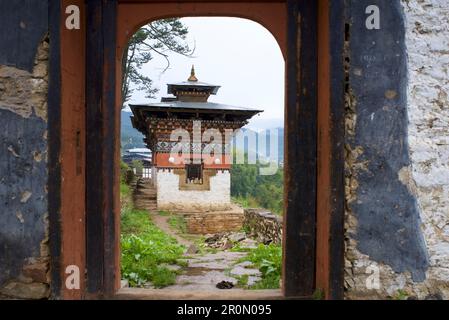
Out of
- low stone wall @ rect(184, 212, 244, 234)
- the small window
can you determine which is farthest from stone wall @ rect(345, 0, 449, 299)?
the small window

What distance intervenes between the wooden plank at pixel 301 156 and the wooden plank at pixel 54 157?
1513mm

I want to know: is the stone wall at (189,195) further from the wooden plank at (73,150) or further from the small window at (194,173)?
the wooden plank at (73,150)

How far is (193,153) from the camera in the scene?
18344 millimetres

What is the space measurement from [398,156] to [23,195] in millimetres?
2350

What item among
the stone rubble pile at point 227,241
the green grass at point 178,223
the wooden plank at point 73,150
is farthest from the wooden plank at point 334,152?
the green grass at point 178,223

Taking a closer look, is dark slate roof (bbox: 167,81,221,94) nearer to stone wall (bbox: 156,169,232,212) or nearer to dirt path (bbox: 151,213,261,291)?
stone wall (bbox: 156,169,232,212)

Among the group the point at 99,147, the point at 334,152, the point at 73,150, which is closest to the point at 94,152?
the point at 99,147

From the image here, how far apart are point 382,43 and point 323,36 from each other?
1.25 ft

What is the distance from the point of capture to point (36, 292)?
2568mm

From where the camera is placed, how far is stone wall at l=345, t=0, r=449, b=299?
2.54 metres

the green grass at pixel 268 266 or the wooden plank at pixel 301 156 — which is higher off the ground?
the wooden plank at pixel 301 156

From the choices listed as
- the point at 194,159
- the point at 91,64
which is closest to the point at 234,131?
the point at 194,159

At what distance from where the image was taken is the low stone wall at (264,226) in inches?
406
